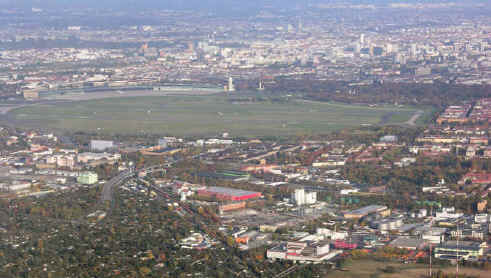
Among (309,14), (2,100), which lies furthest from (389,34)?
(2,100)

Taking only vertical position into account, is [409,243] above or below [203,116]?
above

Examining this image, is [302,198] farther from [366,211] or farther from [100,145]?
[100,145]

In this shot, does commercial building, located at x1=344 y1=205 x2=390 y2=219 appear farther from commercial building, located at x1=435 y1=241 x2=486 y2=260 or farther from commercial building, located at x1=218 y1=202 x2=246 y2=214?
commercial building, located at x1=435 y1=241 x2=486 y2=260

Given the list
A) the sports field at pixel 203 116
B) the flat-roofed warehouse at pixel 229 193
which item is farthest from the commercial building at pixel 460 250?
the sports field at pixel 203 116

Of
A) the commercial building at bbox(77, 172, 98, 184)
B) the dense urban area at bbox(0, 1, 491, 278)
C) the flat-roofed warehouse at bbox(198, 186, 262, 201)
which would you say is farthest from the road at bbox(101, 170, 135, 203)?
the flat-roofed warehouse at bbox(198, 186, 262, 201)

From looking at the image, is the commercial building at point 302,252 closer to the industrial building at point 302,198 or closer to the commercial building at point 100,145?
the industrial building at point 302,198

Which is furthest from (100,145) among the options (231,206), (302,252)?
(302,252)

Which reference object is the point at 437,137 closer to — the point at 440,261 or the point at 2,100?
the point at 440,261
